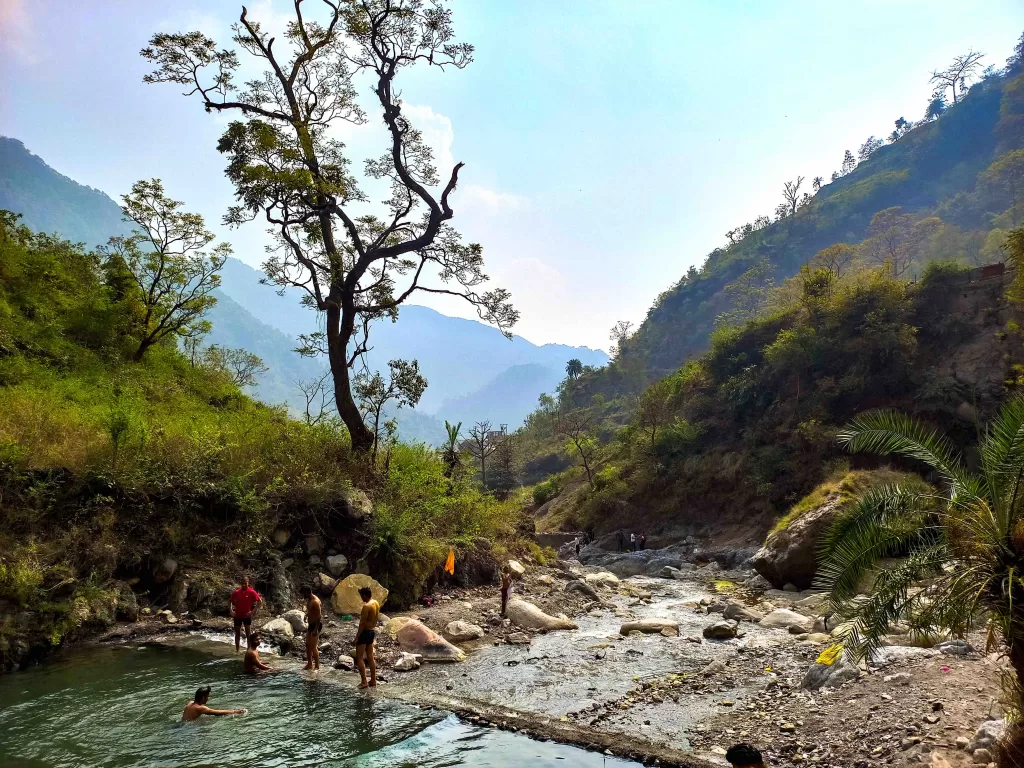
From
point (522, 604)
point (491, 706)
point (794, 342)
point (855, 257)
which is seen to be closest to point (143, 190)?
point (522, 604)

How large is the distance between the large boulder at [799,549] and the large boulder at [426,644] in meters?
13.7

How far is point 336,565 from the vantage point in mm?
14453

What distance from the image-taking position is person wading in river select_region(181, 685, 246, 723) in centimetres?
782

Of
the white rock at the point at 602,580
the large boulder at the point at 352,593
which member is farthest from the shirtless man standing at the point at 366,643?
the white rock at the point at 602,580

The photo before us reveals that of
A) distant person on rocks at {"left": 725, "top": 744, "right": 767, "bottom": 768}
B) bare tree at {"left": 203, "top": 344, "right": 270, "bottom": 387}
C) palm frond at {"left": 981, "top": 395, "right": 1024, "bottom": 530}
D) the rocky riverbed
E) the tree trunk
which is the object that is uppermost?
bare tree at {"left": 203, "top": 344, "right": 270, "bottom": 387}

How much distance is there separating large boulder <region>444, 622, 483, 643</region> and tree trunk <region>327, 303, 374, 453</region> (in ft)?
22.7

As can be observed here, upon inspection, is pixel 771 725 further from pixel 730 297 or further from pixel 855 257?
pixel 730 297

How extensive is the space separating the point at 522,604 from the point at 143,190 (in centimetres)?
1884

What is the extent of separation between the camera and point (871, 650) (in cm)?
661

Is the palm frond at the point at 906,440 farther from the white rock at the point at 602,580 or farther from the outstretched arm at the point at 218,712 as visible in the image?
the white rock at the point at 602,580

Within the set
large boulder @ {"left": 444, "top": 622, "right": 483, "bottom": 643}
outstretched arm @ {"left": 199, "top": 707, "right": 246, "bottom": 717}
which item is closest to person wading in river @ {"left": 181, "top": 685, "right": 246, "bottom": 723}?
outstretched arm @ {"left": 199, "top": 707, "right": 246, "bottom": 717}

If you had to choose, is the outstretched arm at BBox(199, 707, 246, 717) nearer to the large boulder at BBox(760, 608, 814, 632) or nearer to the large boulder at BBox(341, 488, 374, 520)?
the large boulder at BBox(341, 488, 374, 520)

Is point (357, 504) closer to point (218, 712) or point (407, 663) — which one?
point (407, 663)

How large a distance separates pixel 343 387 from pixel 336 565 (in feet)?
19.6
